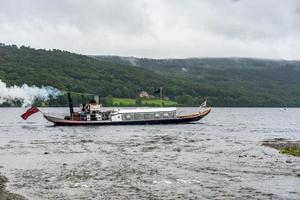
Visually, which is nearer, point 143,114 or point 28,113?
point 28,113

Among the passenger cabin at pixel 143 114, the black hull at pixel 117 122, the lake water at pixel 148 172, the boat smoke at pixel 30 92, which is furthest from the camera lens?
the boat smoke at pixel 30 92

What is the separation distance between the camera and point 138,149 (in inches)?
3031

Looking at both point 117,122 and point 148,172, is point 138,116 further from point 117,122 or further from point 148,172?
point 148,172

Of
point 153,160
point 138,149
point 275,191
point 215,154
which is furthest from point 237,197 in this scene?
point 138,149

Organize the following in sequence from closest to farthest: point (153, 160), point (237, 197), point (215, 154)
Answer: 1. point (237, 197)
2. point (153, 160)
3. point (215, 154)

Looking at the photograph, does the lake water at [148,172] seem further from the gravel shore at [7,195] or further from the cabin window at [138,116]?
the cabin window at [138,116]

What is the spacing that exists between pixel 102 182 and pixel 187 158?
70.8 feet

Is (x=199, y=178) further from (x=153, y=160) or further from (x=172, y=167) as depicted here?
(x=153, y=160)

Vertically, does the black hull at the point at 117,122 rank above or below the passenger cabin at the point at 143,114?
below

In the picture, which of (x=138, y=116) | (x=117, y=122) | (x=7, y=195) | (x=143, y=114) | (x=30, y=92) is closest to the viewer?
(x=7, y=195)

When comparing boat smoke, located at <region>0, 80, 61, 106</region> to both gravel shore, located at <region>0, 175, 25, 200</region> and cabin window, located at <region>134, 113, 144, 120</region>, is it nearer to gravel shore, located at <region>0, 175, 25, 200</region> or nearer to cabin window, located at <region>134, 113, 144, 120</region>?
cabin window, located at <region>134, 113, 144, 120</region>

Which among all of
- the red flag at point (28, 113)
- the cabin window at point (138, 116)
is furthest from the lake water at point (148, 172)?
the cabin window at point (138, 116)

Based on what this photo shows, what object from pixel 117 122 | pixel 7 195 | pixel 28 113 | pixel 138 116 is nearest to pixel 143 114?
pixel 138 116

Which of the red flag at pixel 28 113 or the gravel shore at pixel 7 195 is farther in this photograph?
the red flag at pixel 28 113
